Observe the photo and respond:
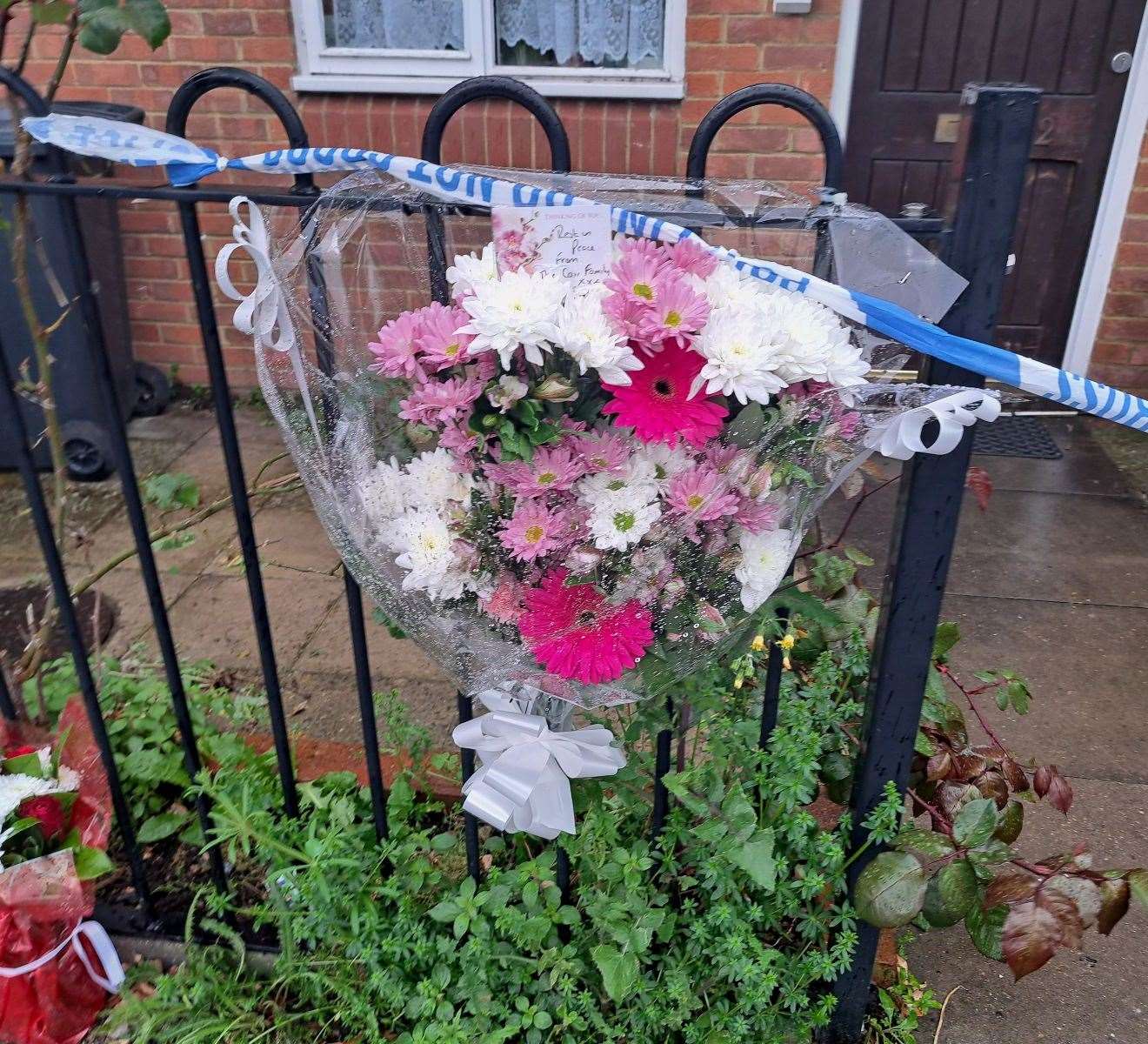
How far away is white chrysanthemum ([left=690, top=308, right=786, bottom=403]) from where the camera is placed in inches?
46.3

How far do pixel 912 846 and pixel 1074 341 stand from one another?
12.7 ft

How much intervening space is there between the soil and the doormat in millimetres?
3467

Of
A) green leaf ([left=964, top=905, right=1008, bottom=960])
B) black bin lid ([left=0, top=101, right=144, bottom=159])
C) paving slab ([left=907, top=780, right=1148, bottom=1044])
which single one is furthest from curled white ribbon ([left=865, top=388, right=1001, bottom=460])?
black bin lid ([left=0, top=101, right=144, bottom=159])

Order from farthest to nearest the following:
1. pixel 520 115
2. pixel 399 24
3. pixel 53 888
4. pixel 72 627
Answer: pixel 399 24, pixel 520 115, pixel 72 627, pixel 53 888

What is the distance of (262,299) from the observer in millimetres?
1324

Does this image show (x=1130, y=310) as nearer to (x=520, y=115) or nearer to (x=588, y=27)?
(x=588, y=27)

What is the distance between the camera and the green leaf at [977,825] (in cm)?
159

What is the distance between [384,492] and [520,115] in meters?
3.31

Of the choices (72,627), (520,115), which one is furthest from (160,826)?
(520,115)

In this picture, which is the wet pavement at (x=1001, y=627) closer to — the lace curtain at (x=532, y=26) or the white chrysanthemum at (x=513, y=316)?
the white chrysanthemum at (x=513, y=316)

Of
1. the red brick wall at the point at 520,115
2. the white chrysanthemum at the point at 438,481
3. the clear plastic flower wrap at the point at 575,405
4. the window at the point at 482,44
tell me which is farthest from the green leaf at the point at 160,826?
the window at the point at 482,44

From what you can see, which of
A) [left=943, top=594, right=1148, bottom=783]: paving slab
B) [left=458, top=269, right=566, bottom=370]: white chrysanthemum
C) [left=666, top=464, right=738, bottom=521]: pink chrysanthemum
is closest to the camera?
[left=458, top=269, right=566, bottom=370]: white chrysanthemum

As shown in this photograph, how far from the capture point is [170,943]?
76.4 inches

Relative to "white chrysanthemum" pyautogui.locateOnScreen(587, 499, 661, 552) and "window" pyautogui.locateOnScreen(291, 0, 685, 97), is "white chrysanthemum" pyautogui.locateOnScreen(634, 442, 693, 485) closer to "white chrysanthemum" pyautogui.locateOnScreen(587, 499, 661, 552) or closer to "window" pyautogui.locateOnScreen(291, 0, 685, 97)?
"white chrysanthemum" pyautogui.locateOnScreen(587, 499, 661, 552)
